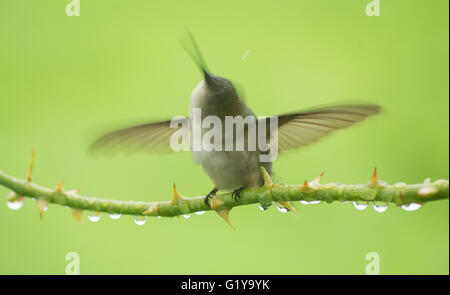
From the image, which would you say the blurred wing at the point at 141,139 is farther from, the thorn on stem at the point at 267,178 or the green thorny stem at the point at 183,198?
the thorn on stem at the point at 267,178

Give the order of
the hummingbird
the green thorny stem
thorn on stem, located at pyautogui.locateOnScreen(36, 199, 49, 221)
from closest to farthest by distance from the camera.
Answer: the green thorny stem < thorn on stem, located at pyautogui.locateOnScreen(36, 199, 49, 221) < the hummingbird

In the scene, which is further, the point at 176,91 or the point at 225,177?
the point at 176,91

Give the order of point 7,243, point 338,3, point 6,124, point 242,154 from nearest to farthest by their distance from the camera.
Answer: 1. point 242,154
2. point 7,243
3. point 6,124
4. point 338,3

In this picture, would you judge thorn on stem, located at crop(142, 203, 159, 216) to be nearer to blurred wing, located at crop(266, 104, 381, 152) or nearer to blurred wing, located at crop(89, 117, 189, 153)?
blurred wing, located at crop(266, 104, 381, 152)

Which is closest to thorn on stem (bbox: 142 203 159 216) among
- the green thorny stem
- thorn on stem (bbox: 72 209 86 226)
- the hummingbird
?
the green thorny stem

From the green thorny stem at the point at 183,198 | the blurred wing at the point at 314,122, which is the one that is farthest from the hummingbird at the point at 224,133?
the green thorny stem at the point at 183,198

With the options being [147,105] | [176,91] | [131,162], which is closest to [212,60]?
[176,91]

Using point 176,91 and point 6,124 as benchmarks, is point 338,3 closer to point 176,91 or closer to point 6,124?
point 176,91
